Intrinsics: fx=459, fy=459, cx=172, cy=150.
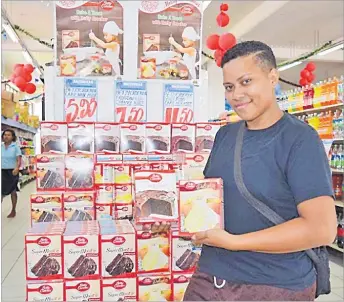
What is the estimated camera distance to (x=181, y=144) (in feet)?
10.3

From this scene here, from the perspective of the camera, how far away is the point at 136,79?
11.0 ft

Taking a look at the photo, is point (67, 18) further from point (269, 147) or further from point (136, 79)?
point (269, 147)

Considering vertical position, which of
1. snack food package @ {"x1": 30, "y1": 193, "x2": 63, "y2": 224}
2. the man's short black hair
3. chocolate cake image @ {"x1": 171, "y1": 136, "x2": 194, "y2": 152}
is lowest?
snack food package @ {"x1": 30, "y1": 193, "x2": 63, "y2": 224}

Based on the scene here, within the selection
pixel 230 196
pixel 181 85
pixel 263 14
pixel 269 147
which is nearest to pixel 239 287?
pixel 230 196

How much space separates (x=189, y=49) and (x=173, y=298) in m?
1.76

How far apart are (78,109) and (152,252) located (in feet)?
4.00

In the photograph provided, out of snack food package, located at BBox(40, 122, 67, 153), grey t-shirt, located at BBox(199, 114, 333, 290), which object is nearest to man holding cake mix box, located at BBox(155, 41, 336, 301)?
grey t-shirt, located at BBox(199, 114, 333, 290)

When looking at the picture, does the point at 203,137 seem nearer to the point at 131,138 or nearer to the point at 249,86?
the point at 131,138

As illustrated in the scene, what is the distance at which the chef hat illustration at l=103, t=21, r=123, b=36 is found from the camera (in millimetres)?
3270

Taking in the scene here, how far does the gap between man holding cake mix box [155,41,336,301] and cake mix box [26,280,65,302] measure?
4.10 ft

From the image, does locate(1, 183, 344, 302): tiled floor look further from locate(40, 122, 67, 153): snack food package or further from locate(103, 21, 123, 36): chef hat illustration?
locate(103, 21, 123, 36): chef hat illustration

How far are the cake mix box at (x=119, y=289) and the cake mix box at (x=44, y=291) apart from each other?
0.23 m

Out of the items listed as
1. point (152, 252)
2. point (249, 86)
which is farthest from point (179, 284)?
point (249, 86)

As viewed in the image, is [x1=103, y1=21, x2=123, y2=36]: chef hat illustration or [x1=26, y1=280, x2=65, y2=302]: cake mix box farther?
[x1=103, y1=21, x2=123, y2=36]: chef hat illustration
